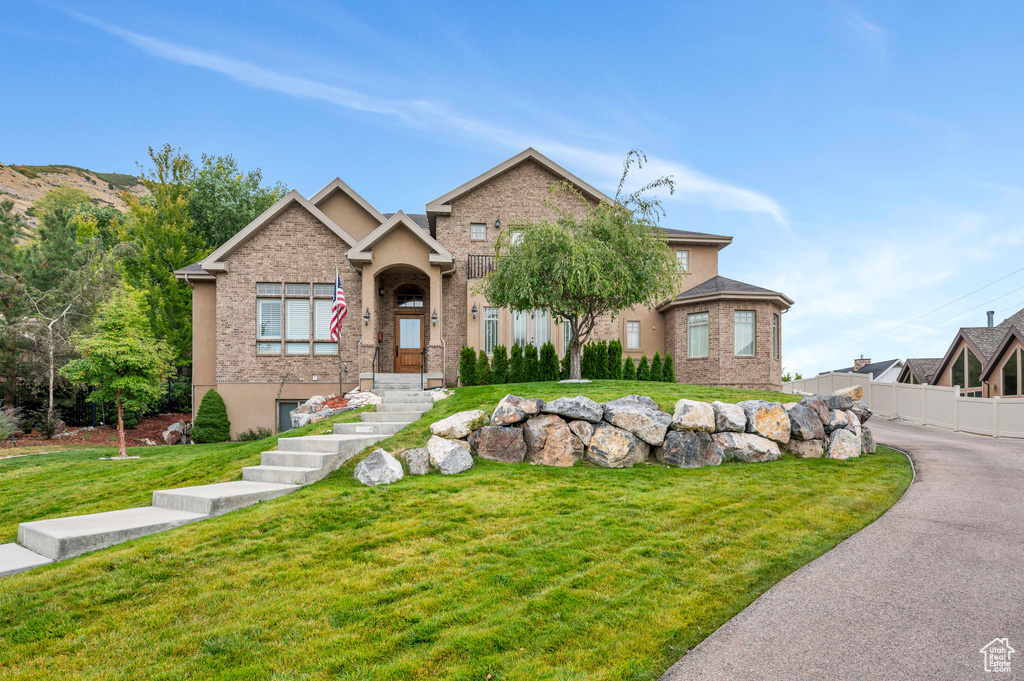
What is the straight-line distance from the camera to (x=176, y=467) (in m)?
10.0

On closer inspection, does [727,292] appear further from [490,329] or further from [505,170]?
[505,170]

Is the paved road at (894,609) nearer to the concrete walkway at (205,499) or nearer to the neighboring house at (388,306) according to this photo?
the concrete walkway at (205,499)

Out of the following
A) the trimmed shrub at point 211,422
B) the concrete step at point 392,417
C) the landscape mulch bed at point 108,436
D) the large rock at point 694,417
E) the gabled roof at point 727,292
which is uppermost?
the gabled roof at point 727,292

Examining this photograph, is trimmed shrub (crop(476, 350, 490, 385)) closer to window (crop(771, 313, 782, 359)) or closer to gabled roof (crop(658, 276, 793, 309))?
gabled roof (crop(658, 276, 793, 309))

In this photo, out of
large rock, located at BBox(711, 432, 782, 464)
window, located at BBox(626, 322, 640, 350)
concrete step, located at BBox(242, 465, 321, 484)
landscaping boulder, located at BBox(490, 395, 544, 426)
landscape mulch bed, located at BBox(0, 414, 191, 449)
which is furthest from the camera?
window, located at BBox(626, 322, 640, 350)

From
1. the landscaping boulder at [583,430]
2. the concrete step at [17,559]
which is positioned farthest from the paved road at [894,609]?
the concrete step at [17,559]

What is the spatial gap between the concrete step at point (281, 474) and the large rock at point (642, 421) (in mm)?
4754

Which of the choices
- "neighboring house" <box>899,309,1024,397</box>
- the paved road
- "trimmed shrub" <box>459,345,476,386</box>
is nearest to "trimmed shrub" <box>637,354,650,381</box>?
"trimmed shrub" <box>459,345,476,386</box>

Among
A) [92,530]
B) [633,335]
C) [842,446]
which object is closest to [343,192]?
[633,335]

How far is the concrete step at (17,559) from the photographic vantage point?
5117 millimetres

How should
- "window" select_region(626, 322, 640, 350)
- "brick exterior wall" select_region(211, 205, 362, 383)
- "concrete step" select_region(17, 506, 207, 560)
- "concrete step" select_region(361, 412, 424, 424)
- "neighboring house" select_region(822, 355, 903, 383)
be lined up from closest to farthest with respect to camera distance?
1. "concrete step" select_region(17, 506, 207, 560)
2. "concrete step" select_region(361, 412, 424, 424)
3. "brick exterior wall" select_region(211, 205, 362, 383)
4. "window" select_region(626, 322, 640, 350)
5. "neighboring house" select_region(822, 355, 903, 383)

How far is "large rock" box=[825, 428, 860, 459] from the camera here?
9727 millimetres

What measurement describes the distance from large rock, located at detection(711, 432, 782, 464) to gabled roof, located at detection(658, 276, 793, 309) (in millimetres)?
10289

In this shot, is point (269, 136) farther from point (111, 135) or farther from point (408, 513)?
point (408, 513)
